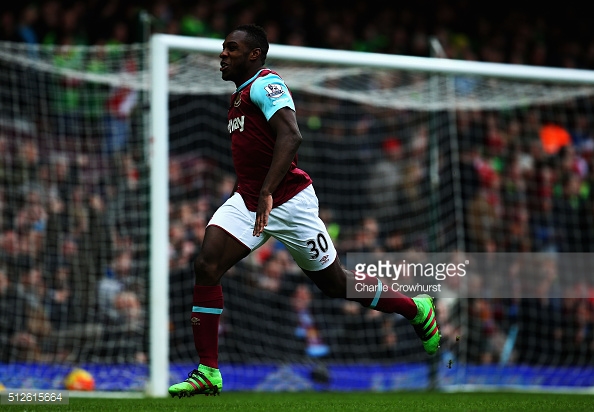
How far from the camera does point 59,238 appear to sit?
9.59 m

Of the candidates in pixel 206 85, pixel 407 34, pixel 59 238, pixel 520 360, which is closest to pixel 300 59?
pixel 206 85

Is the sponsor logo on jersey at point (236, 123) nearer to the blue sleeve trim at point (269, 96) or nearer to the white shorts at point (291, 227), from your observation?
the blue sleeve trim at point (269, 96)

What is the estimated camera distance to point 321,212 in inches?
427

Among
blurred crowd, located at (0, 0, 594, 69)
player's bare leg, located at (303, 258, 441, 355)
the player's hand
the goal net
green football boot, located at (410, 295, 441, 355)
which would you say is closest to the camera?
the player's hand

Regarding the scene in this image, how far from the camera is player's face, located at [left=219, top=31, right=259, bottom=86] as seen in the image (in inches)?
225

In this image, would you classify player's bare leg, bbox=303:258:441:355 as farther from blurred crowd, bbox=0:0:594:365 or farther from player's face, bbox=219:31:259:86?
blurred crowd, bbox=0:0:594:365

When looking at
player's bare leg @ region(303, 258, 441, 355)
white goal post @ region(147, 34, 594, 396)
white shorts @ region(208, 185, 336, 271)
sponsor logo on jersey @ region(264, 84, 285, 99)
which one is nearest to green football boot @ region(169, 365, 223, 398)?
white shorts @ region(208, 185, 336, 271)

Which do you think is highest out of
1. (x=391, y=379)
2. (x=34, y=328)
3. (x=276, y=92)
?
(x=276, y=92)

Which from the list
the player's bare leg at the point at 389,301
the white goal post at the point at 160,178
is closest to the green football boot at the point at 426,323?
the player's bare leg at the point at 389,301

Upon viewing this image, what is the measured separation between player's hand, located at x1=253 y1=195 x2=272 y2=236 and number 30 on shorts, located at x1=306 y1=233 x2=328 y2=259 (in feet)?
1.48

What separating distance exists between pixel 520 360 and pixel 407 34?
5804 mm

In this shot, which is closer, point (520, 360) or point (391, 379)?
point (391, 379)

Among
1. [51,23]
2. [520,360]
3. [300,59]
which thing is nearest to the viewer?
[300,59]

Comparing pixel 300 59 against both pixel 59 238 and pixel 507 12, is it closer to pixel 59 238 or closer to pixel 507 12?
pixel 59 238
